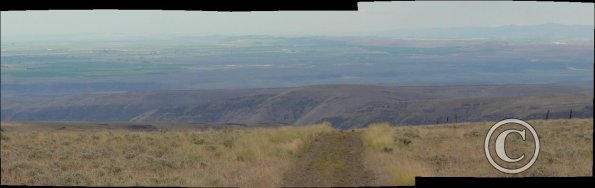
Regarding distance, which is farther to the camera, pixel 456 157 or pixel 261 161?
pixel 456 157

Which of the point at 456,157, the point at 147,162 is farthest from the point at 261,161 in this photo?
the point at 456,157

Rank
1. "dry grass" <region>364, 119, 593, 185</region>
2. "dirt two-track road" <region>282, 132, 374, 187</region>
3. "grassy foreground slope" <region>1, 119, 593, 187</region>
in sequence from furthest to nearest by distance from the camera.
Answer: "dry grass" <region>364, 119, 593, 185</region> → "grassy foreground slope" <region>1, 119, 593, 187</region> → "dirt two-track road" <region>282, 132, 374, 187</region>

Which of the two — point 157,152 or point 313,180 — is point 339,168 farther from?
point 157,152

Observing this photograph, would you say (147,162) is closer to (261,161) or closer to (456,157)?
(261,161)

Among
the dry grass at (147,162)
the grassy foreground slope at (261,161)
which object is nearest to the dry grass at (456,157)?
the grassy foreground slope at (261,161)

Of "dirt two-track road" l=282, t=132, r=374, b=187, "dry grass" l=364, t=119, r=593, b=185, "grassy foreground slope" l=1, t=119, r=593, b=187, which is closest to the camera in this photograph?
"dirt two-track road" l=282, t=132, r=374, b=187

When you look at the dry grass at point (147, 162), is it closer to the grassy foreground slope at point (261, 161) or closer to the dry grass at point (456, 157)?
the grassy foreground slope at point (261, 161)

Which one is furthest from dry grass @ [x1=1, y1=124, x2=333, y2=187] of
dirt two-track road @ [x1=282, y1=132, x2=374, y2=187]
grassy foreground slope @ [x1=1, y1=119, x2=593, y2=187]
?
dirt two-track road @ [x1=282, y1=132, x2=374, y2=187]

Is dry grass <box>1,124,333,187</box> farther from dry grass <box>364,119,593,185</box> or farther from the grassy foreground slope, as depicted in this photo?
dry grass <box>364,119,593,185</box>
